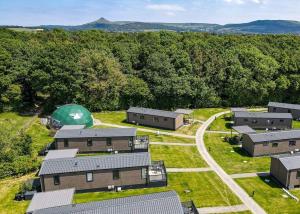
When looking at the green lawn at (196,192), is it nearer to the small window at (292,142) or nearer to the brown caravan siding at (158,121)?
the small window at (292,142)

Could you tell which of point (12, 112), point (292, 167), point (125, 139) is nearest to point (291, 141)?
point (292, 167)

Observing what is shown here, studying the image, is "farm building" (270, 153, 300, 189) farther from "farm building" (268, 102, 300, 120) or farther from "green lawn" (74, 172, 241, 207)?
"farm building" (268, 102, 300, 120)

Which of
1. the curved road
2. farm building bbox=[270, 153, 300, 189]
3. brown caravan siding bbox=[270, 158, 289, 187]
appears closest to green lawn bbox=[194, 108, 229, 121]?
the curved road

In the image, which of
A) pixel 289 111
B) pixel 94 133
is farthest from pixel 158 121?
pixel 289 111

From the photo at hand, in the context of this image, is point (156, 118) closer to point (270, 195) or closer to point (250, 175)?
point (250, 175)

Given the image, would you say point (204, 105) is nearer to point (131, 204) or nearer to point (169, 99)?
point (169, 99)
